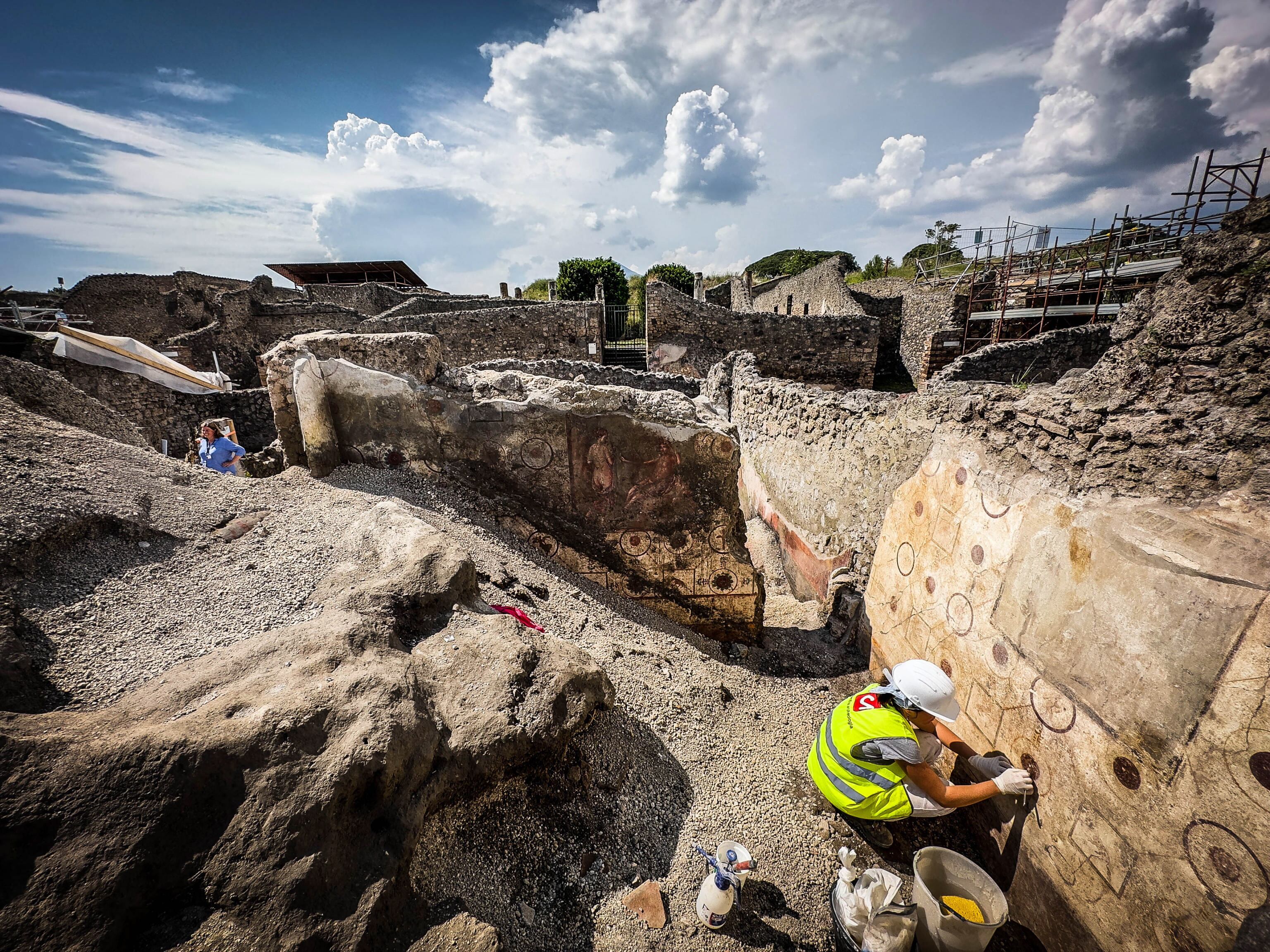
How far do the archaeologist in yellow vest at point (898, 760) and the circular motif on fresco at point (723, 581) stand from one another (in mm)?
1501

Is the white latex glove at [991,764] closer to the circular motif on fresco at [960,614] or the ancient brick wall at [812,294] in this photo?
the circular motif on fresco at [960,614]

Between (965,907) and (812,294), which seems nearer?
(965,907)

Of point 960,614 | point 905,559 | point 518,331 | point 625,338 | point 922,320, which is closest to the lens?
point 960,614

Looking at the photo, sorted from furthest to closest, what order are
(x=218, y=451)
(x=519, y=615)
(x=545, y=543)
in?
(x=218, y=451), (x=545, y=543), (x=519, y=615)

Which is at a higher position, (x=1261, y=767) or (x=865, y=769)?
(x=1261, y=767)

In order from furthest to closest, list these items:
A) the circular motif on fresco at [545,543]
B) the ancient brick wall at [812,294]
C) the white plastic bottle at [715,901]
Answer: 1. the ancient brick wall at [812,294]
2. the circular motif on fresco at [545,543]
3. the white plastic bottle at [715,901]

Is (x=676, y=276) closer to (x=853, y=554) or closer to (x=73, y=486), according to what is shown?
(x=853, y=554)

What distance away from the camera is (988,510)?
115 inches

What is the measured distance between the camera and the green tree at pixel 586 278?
2500cm

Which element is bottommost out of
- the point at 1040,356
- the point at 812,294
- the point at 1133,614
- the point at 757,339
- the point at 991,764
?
the point at 991,764

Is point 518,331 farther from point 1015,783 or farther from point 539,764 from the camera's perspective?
point 1015,783

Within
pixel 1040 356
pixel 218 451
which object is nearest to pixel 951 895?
pixel 218 451

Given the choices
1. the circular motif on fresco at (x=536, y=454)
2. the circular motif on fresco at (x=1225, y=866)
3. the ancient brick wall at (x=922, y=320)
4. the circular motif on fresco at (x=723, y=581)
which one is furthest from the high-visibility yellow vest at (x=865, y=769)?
the ancient brick wall at (x=922, y=320)

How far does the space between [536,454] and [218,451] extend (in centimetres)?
433
